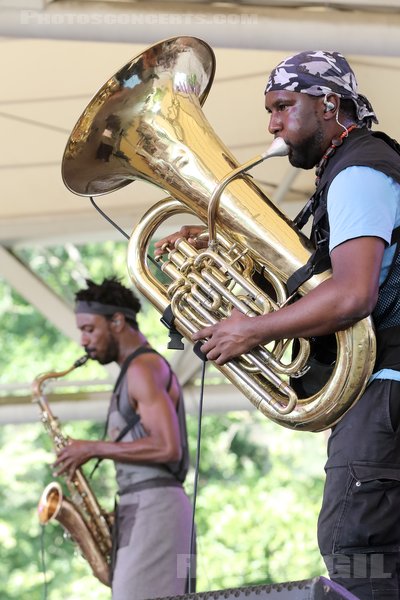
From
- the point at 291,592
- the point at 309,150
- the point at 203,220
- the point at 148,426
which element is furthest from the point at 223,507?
the point at 291,592

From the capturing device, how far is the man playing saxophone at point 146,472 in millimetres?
4711

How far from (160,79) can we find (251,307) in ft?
2.61

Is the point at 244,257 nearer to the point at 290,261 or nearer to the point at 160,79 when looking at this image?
the point at 290,261

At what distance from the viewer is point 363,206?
2.58 metres

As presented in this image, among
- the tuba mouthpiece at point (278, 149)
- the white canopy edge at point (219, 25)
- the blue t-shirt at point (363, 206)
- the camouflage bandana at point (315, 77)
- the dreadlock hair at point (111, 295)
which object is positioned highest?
the white canopy edge at point (219, 25)

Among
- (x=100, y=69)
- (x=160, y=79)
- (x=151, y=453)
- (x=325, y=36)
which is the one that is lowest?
(x=151, y=453)

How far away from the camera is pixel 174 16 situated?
14.5 feet

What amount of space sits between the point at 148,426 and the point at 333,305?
231 cm

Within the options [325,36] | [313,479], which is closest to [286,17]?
[325,36]

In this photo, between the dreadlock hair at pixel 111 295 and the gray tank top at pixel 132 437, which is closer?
the gray tank top at pixel 132 437

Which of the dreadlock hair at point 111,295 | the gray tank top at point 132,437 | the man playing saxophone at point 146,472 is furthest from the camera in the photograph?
the dreadlock hair at point 111,295

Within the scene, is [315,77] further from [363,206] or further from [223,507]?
[223,507]

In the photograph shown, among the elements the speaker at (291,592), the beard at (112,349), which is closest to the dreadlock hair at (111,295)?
the beard at (112,349)

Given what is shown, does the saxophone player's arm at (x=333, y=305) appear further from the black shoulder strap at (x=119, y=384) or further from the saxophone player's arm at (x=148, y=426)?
the black shoulder strap at (x=119, y=384)
